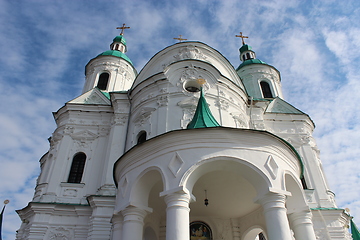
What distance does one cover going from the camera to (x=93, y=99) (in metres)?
18.6

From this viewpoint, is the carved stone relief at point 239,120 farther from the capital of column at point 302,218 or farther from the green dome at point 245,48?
the green dome at point 245,48

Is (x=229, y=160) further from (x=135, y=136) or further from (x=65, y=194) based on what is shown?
(x=65, y=194)

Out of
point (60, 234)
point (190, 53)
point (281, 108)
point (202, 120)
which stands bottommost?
point (60, 234)

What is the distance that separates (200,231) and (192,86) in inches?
294

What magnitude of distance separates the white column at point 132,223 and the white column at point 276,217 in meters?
3.37

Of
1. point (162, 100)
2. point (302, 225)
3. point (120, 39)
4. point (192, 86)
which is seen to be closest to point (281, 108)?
point (192, 86)

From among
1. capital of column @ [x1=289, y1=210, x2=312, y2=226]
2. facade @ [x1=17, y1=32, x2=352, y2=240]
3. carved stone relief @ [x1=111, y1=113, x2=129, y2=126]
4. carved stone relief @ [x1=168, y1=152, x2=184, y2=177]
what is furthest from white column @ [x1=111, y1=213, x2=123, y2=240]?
carved stone relief @ [x1=111, y1=113, x2=129, y2=126]

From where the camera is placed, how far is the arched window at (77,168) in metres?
15.1

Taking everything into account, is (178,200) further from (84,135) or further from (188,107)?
(84,135)

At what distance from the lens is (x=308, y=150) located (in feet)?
55.4

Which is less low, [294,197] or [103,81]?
[103,81]

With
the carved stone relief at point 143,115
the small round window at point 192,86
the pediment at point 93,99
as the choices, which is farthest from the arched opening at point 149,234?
the pediment at point 93,99

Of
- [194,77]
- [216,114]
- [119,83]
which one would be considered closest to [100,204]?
[216,114]

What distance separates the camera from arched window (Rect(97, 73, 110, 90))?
21.9 meters
